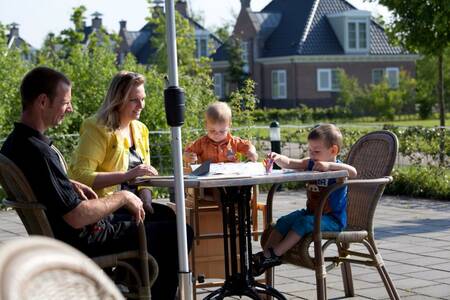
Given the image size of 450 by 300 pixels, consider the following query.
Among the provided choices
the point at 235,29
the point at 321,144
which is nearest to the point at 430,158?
the point at 321,144

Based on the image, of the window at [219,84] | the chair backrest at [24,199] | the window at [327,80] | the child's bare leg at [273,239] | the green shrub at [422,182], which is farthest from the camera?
the window at [219,84]

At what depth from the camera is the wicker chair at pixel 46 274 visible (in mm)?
1696

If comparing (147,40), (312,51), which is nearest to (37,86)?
(312,51)

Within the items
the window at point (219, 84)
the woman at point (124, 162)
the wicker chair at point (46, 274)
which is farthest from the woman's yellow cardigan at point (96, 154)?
the window at point (219, 84)

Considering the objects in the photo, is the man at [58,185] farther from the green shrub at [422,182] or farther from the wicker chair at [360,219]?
the green shrub at [422,182]

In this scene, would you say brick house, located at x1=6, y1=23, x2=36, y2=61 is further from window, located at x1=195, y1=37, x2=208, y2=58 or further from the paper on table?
the paper on table

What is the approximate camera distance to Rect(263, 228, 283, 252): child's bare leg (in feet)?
18.2

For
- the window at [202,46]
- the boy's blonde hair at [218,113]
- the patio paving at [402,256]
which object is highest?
the window at [202,46]

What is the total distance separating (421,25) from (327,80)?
114 feet

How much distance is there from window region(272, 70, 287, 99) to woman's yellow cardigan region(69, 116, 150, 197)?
48.5 metres

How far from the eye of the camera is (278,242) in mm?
5531

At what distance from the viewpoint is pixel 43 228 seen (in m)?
4.47

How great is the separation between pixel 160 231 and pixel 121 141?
Result: 2.11ft

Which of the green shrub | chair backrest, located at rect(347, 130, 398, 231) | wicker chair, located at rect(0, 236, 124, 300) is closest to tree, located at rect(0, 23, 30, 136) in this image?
the green shrub
